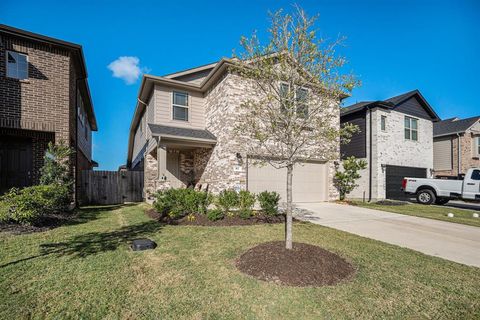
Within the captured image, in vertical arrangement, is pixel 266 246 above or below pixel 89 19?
below

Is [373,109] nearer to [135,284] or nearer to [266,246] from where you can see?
[266,246]

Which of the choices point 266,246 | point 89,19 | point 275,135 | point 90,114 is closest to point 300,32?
point 275,135

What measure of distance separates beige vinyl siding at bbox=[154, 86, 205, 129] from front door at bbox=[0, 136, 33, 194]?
519 centimetres

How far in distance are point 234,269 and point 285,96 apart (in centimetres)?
331

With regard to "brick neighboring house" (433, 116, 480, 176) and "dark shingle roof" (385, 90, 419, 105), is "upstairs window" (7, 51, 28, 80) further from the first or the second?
"brick neighboring house" (433, 116, 480, 176)

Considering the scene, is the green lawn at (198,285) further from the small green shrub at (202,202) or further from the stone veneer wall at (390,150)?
the stone veneer wall at (390,150)

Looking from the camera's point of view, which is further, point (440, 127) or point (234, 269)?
point (440, 127)

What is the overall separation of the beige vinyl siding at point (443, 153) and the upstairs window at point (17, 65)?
2753cm

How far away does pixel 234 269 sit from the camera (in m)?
3.96

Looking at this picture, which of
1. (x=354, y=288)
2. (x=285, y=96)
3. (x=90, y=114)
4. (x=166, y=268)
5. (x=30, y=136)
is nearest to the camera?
(x=354, y=288)

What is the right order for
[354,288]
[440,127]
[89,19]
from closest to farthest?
[354,288] < [89,19] < [440,127]

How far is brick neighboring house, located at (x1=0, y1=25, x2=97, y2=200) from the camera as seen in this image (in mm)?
8438

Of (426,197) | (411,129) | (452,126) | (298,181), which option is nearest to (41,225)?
(298,181)

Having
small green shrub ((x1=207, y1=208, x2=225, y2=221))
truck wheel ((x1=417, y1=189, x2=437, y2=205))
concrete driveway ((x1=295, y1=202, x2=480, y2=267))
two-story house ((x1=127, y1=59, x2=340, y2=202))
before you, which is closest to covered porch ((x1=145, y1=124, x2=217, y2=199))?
two-story house ((x1=127, y1=59, x2=340, y2=202))
